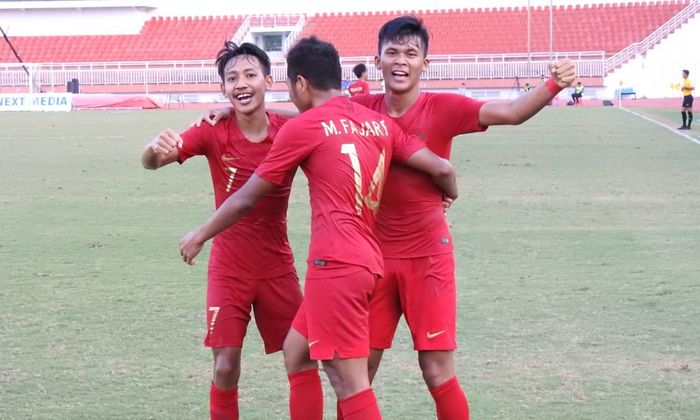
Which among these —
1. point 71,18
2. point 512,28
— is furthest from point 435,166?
point 71,18

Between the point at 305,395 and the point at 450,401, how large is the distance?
64 centimetres

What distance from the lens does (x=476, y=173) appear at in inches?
781

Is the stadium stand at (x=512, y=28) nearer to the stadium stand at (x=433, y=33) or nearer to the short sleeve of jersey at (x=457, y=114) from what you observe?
the stadium stand at (x=433, y=33)

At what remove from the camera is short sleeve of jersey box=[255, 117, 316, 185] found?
15.7ft

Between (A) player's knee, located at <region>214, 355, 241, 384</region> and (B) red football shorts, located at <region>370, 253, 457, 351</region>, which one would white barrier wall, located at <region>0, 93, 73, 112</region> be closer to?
(A) player's knee, located at <region>214, 355, 241, 384</region>

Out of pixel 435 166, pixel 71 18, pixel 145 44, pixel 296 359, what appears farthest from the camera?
pixel 71 18

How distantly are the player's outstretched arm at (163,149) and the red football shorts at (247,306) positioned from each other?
0.59 meters

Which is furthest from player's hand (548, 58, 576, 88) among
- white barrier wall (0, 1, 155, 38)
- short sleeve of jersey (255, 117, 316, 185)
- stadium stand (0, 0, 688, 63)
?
white barrier wall (0, 1, 155, 38)

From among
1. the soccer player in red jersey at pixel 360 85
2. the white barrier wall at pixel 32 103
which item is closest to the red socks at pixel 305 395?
the soccer player in red jersey at pixel 360 85

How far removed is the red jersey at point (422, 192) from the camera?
5262 mm

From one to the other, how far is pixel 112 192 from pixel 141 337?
9.80 meters

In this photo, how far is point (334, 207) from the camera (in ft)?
15.7

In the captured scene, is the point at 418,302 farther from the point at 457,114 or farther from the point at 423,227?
the point at 457,114

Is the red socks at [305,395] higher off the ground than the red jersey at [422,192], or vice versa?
the red jersey at [422,192]
